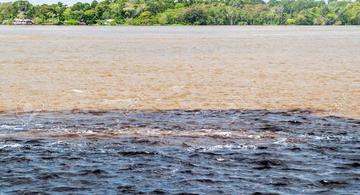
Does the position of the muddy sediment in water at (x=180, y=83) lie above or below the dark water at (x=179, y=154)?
below

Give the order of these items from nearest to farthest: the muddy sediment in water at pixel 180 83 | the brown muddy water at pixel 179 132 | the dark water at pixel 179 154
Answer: the dark water at pixel 179 154 < the brown muddy water at pixel 179 132 < the muddy sediment in water at pixel 180 83

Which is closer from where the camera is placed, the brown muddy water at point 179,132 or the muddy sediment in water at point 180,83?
Result: the brown muddy water at point 179,132

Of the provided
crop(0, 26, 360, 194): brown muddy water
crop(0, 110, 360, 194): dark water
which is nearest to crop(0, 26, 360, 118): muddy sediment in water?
crop(0, 26, 360, 194): brown muddy water

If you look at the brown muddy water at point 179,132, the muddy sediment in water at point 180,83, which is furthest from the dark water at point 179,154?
the muddy sediment in water at point 180,83

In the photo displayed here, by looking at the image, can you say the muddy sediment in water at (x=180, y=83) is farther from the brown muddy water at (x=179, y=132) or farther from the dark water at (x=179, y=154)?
the dark water at (x=179, y=154)

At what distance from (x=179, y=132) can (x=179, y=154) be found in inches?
116

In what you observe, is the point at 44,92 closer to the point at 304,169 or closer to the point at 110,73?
the point at 110,73

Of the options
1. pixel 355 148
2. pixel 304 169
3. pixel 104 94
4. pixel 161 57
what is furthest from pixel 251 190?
pixel 161 57

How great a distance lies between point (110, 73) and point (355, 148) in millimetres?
22326

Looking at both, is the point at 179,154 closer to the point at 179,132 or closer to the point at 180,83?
the point at 179,132

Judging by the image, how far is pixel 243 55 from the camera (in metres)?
53.9

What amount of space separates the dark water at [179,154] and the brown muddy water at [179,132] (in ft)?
0.08

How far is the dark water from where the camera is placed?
14195mm

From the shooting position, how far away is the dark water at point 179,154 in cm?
1420
